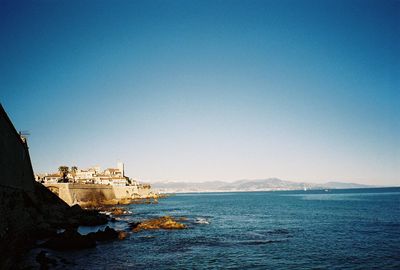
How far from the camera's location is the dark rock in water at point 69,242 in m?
29.1

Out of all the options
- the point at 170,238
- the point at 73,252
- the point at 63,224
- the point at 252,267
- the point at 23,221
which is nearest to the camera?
the point at 252,267

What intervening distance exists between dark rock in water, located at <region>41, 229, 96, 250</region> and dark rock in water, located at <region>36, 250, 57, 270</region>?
12.1 ft

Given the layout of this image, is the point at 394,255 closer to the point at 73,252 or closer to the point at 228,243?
the point at 228,243

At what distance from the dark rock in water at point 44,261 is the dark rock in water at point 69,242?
145 inches

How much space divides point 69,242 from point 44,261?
5.65 metres

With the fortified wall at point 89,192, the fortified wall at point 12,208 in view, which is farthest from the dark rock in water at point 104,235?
the fortified wall at point 89,192

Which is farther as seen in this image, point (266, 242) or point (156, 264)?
point (266, 242)

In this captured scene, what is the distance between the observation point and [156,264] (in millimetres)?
24688

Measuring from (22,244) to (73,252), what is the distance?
4.71 m

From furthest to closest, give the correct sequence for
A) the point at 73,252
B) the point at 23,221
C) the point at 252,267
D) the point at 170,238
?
the point at 170,238
the point at 23,221
the point at 73,252
the point at 252,267

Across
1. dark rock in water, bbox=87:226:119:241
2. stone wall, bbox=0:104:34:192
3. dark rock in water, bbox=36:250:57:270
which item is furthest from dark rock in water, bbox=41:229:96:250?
stone wall, bbox=0:104:34:192

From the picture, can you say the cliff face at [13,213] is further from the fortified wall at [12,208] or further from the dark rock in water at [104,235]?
the dark rock in water at [104,235]

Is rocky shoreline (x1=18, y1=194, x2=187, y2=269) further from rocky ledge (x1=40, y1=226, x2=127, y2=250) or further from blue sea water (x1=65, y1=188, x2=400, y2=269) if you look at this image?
blue sea water (x1=65, y1=188, x2=400, y2=269)

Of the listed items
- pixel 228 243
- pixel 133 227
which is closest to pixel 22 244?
pixel 133 227
